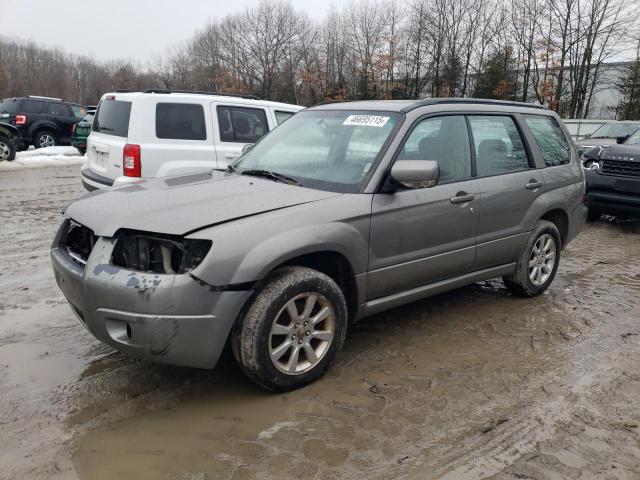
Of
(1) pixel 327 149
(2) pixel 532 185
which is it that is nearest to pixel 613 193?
(2) pixel 532 185

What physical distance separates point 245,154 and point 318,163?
2.98ft

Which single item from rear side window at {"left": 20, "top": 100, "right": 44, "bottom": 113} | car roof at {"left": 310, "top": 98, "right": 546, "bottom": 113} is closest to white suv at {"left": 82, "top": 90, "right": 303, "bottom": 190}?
car roof at {"left": 310, "top": 98, "right": 546, "bottom": 113}

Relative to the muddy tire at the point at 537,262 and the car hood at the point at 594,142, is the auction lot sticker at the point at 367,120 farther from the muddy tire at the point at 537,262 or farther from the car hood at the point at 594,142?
the car hood at the point at 594,142

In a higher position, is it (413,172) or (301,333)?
(413,172)

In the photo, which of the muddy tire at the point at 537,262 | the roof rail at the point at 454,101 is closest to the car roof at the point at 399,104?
the roof rail at the point at 454,101

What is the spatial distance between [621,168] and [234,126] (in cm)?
588

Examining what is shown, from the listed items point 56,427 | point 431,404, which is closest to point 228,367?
point 56,427

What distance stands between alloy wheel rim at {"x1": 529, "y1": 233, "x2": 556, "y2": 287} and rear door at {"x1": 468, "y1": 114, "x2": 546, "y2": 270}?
312mm

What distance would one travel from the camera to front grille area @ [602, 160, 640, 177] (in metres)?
8.05

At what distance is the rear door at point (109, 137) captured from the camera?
263 inches

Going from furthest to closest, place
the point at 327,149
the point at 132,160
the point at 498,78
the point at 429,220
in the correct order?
the point at 498,78, the point at 132,160, the point at 327,149, the point at 429,220

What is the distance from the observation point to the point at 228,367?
3.57m

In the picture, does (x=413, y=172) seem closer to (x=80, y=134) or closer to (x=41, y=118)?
(x=80, y=134)

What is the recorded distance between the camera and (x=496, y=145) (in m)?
4.51
